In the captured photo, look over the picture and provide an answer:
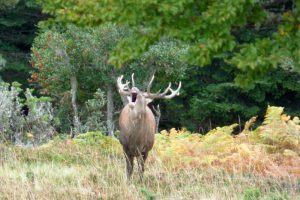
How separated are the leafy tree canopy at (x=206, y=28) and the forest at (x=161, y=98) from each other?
0.01 metres

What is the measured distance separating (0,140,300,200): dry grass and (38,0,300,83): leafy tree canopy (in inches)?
95.9

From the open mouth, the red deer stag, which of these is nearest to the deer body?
the red deer stag

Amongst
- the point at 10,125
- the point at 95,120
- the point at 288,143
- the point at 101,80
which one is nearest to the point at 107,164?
the point at 288,143

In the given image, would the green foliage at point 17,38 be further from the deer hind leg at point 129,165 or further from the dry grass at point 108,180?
the deer hind leg at point 129,165

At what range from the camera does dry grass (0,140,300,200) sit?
32.6ft

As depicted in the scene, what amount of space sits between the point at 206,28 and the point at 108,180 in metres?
4.46

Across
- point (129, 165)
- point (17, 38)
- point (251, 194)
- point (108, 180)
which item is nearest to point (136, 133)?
point (129, 165)

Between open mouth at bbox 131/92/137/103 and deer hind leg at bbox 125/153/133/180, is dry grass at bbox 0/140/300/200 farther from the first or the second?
open mouth at bbox 131/92/137/103

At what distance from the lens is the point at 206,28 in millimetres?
7270

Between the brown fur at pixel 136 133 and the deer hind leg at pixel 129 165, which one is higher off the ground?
the brown fur at pixel 136 133

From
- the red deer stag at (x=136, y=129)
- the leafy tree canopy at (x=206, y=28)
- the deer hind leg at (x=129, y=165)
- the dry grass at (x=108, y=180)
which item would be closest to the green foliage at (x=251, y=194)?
the dry grass at (x=108, y=180)

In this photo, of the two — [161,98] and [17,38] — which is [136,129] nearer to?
[161,98]

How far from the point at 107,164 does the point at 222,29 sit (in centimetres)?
584

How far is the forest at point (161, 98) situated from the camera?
288 inches
